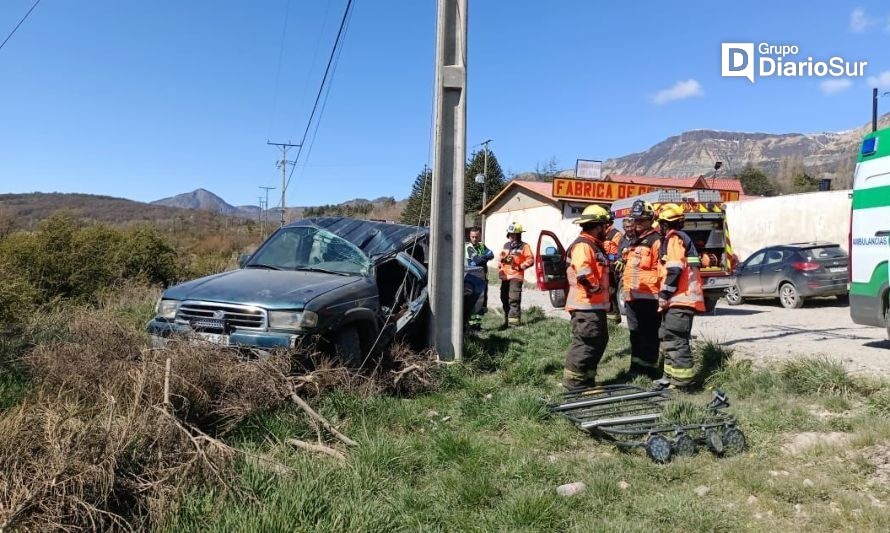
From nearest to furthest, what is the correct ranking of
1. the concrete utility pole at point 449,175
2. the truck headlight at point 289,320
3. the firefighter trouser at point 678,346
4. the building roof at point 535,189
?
the truck headlight at point 289,320 < the firefighter trouser at point 678,346 < the concrete utility pole at point 449,175 < the building roof at point 535,189

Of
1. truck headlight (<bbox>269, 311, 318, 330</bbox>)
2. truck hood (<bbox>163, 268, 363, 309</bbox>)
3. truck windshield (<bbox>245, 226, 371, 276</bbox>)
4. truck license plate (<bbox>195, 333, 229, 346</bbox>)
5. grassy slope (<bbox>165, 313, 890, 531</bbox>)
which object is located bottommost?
grassy slope (<bbox>165, 313, 890, 531</bbox>)

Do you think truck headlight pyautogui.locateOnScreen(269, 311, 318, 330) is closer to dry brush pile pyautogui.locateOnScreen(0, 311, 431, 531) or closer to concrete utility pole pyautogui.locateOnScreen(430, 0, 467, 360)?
dry brush pile pyautogui.locateOnScreen(0, 311, 431, 531)

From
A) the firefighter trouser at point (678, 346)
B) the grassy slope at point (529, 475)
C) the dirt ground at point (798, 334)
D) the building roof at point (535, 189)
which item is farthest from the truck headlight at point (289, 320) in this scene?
the building roof at point (535, 189)

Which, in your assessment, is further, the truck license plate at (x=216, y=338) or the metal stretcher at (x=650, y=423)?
the truck license plate at (x=216, y=338)

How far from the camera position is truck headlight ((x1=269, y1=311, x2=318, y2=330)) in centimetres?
475

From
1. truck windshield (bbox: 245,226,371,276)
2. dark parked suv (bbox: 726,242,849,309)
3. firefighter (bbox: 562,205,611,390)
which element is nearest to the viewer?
firefighter (bbox: 562,205,611,390)

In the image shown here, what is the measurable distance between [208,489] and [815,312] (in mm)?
12328

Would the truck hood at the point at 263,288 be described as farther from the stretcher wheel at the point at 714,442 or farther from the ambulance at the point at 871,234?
the ambulance at the point at 871,234

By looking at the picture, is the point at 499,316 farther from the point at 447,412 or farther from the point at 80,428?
the point at 80,428

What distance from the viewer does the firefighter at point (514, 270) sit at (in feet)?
32.2

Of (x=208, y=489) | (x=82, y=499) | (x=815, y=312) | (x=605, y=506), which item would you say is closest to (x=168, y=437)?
(x=208, y=489)

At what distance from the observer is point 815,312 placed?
1174 centimetres

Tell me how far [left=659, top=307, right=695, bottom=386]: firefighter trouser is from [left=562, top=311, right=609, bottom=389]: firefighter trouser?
0.61 metres

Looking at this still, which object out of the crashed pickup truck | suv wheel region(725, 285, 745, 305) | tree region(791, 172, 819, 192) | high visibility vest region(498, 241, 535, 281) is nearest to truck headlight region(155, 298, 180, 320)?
the crashed pickup truck
